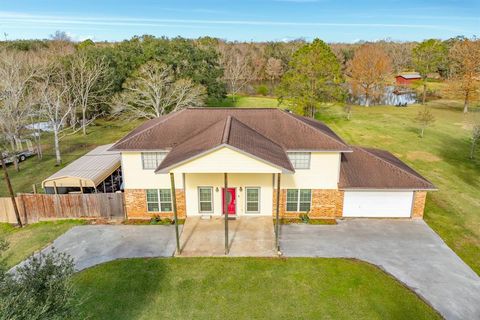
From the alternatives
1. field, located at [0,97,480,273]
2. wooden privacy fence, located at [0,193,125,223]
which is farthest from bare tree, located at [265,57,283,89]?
wooden privacy fence, located at [0,193,125,223]

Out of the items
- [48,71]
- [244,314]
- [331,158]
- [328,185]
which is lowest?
[244,314]

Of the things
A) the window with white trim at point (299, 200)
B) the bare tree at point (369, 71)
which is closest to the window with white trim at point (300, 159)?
the window with white trim at point (299, 200)

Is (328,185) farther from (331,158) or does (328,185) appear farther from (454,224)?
(454,224)

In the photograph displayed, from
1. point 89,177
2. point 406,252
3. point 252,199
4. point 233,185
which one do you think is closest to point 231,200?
point 233,185

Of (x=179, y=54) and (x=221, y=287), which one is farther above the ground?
(x=179, y=54)

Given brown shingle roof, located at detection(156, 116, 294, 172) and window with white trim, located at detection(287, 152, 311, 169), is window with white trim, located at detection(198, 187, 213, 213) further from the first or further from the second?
window with white trim, located at detection(287, 152, 311, 169)

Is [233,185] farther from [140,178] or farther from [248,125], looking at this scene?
[140,178]

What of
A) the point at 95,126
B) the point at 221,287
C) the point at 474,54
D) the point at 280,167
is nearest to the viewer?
the point at 221,287

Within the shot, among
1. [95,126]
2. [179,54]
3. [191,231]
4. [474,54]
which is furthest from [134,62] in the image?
[474,54]
